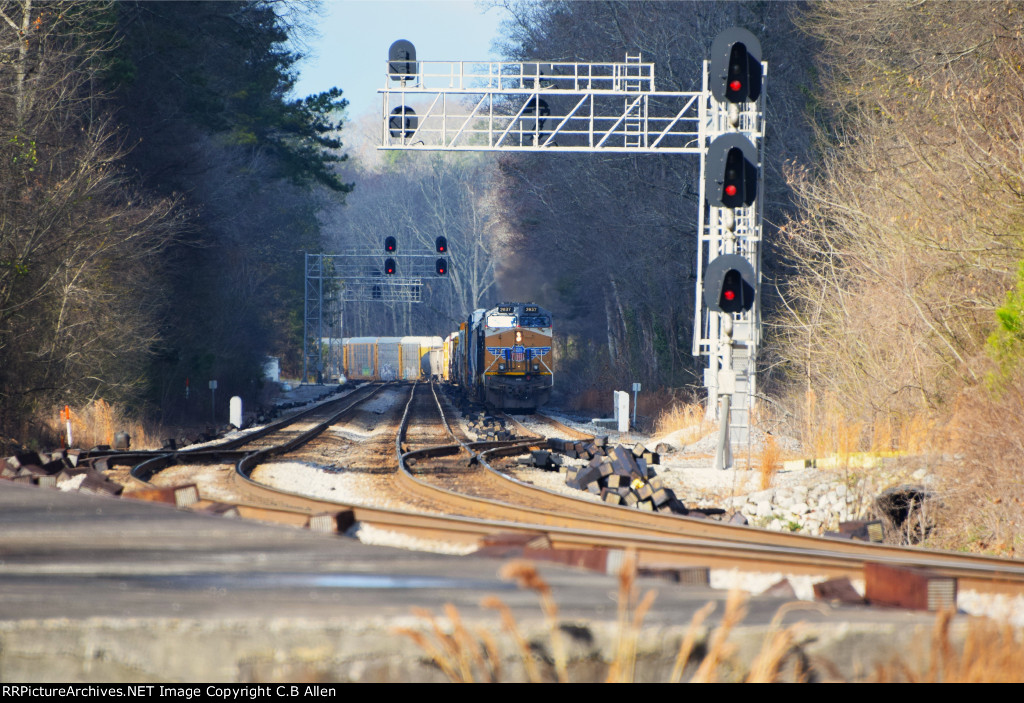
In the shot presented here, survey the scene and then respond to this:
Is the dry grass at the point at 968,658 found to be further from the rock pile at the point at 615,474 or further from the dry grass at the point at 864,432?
the dry grass at the point at 864,432

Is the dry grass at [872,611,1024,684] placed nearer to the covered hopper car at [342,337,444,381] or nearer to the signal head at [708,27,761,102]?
the signal head at [708,27,761,102]

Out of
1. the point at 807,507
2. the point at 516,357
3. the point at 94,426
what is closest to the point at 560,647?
the point at 807,507

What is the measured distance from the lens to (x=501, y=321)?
1247 inches

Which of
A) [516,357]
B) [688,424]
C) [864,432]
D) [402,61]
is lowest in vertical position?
[688,424]

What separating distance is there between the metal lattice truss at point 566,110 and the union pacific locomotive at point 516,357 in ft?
19.2

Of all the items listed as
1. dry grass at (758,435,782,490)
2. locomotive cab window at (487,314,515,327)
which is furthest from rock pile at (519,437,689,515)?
locomotive cab window at (487,314,515,327)

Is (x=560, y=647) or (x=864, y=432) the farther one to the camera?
(x=864, y=432)

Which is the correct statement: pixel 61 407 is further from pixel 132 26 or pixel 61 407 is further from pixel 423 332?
pixel 423 332

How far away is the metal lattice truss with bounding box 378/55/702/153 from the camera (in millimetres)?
19734

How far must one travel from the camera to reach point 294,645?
320 cm

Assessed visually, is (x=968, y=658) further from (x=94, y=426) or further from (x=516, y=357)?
(x=516, y=357)

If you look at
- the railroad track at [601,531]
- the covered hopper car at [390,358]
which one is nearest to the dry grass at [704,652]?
the railroad track at [601,531]

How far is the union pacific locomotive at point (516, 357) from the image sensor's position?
31.1 m

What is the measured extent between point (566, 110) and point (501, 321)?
10.1 metres
